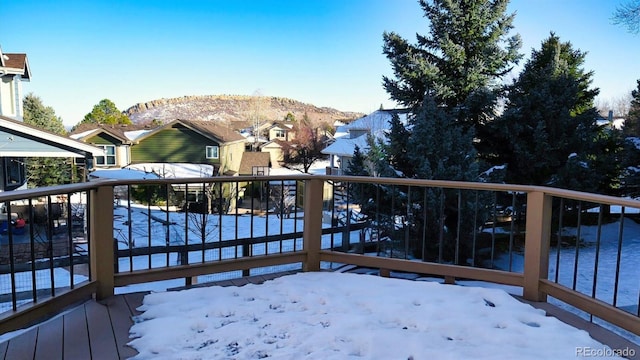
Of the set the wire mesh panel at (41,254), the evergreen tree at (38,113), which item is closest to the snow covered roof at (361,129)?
the wire mesh panel at (41,254)

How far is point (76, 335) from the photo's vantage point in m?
2.19

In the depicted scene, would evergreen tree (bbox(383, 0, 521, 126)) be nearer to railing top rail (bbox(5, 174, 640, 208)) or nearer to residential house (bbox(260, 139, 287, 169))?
railing top rail (bbox(5, 174, 640, 208))

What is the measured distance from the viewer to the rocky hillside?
49031 mm

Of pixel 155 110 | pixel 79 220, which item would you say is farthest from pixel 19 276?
pixel 155 110

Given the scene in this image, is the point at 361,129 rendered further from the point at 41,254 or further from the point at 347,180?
the point at 347,180

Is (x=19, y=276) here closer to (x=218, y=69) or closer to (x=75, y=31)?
(x=75, y=31)

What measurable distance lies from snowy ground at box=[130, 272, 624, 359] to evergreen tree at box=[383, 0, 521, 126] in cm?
564

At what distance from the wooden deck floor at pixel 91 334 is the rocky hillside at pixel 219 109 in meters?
44.8

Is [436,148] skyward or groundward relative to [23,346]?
skyward

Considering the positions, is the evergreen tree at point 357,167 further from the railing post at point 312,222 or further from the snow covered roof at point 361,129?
the snow covered roof at point 361,129

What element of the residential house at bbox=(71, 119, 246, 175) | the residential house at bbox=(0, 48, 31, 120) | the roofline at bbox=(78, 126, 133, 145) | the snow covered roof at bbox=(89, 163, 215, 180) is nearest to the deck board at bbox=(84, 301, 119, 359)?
the residential house at bbox=(0, 48, 31, 120)

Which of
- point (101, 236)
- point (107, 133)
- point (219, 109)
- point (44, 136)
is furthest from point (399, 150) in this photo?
point (219, 109)

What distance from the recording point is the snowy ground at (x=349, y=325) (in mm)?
2043

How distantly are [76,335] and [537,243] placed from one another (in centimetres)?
297
